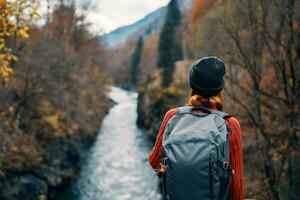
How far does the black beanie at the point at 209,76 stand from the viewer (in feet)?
10.9

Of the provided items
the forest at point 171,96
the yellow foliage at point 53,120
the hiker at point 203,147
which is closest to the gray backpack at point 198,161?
the hiker at point 203,147

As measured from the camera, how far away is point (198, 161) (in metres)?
3.03

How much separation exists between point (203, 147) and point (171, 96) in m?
36.4

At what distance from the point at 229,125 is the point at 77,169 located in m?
22.8

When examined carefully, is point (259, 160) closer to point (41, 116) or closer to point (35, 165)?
point (35, 165)

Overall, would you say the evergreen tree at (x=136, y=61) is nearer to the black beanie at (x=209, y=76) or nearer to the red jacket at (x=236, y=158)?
the black beanie at (x=209, y=76)

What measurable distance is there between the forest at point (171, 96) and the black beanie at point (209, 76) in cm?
419

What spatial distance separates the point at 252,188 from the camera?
14.6m

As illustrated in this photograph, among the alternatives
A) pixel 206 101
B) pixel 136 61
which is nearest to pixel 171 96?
pixel 206 101

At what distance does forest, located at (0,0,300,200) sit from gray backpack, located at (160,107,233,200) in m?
4.44

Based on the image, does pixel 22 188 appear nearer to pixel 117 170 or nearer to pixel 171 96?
pixel 117 170

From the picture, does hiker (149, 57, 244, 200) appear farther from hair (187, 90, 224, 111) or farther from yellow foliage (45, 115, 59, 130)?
yellow foliage (45, 115, 59, 130)

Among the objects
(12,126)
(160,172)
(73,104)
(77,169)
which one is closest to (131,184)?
(77,169)

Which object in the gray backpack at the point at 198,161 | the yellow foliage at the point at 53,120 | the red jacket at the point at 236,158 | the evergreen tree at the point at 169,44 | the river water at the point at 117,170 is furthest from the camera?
the evergreen tree at the point at 169,44
